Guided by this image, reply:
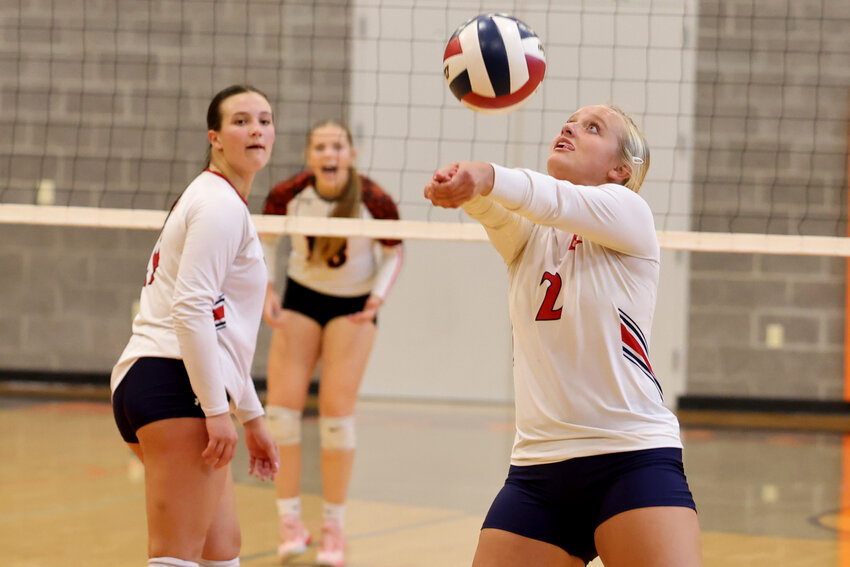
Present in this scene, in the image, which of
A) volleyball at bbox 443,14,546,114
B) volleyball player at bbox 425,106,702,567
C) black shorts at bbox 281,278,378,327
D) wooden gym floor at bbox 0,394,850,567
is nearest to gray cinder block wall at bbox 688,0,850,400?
wooden gym floor at bbox 0,394,850,567

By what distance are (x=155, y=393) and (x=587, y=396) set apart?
38.6 inches

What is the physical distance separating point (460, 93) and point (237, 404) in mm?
→ 960

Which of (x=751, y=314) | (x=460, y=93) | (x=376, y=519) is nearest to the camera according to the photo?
(x=460, y=93)

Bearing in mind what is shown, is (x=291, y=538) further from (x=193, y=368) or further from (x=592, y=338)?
(x=592, y=338)

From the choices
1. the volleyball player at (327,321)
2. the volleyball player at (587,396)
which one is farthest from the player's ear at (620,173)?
the volleyball player at (327,321)

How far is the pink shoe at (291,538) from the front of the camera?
4.20 metres

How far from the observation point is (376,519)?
4.91 m

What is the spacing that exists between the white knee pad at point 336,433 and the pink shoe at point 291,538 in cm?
32

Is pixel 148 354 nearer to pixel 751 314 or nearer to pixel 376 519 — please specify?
pixel 376 519

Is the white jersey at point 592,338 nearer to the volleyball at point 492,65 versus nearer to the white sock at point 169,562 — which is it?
the volleyball at point 492,65

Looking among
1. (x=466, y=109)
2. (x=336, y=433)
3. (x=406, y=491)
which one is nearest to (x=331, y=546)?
(x=336, y=433)

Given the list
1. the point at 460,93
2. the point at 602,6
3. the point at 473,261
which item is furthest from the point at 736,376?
the point at 460,93

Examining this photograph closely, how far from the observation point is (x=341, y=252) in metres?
4.53

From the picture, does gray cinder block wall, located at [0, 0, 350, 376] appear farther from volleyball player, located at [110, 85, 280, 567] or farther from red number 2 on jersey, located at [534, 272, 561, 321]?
red number 2 on jersey, located at [534, 272, 561, 321]
